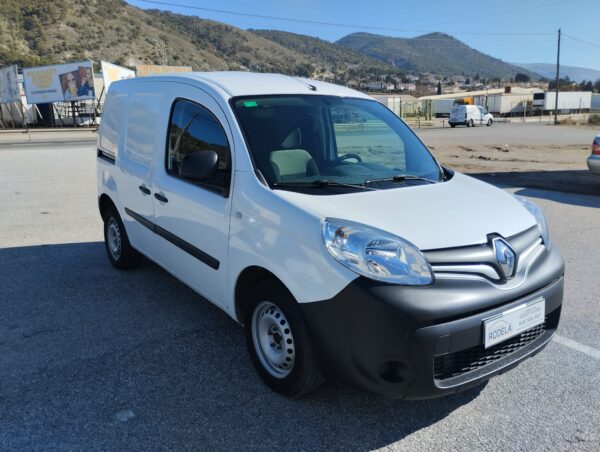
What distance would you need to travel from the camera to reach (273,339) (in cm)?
307

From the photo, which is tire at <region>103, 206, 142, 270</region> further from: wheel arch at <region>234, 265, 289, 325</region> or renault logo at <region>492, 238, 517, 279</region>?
renault logo at <region>492, 238, 517, 279</region>

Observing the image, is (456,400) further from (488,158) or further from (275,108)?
(488,158)

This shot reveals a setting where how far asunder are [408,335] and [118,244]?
12.6 feet

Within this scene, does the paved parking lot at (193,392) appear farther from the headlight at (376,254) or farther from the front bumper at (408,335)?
the headlight at (376,254)

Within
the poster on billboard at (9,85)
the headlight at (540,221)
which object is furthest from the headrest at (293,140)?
the poster on billboard at (9,85)

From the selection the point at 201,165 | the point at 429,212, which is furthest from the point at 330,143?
the point at 429,212

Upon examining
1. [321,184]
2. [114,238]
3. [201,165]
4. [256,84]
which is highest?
[256,84]

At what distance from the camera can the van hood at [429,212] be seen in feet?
8.64

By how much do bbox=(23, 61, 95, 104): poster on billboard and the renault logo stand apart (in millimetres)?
42109

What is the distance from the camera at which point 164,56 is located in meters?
96.5

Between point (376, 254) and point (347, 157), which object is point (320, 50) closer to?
point (347, 157)

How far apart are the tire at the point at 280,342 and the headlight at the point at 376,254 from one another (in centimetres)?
43

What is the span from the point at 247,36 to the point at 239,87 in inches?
6199

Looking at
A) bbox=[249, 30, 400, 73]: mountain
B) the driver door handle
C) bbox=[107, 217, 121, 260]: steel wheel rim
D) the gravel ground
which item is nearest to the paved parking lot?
bbox=[107, 217, 121, 260]: steel wheel rim
